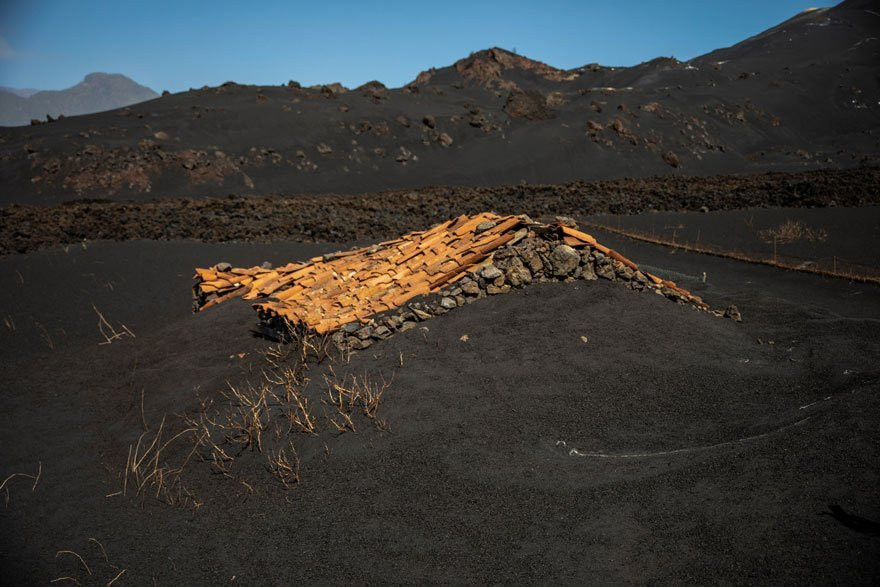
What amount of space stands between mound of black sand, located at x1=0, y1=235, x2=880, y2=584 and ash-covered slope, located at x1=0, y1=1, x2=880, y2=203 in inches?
893

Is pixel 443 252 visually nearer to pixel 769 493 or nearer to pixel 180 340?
pixel 180 340

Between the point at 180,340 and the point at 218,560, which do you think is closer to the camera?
the point at 218,560

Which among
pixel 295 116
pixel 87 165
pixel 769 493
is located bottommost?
pixel 769 493

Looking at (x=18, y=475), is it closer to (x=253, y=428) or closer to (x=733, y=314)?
(x=253, y=428)

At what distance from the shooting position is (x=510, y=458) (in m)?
4.44

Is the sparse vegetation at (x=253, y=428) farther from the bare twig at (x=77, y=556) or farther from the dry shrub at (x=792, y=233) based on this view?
the dry shrub at (x=792, y=233)

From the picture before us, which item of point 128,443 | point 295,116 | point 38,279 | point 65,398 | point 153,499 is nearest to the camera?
point 153,499

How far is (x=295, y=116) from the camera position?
3378cm

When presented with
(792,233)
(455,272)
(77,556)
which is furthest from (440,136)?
(77,556)

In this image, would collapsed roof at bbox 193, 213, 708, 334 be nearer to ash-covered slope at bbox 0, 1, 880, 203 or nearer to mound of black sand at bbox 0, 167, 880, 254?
mound of black sand at bbox 0, 167, 880, 254

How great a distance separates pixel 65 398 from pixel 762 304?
9.66m

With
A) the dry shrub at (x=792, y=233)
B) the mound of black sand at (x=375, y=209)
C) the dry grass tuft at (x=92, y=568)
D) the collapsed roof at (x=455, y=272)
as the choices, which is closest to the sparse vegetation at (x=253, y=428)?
the dry grass tuft at (x=92, y=568)

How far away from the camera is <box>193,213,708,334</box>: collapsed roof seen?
6.92 m

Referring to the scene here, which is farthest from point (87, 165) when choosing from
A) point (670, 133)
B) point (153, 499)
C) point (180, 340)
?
point (670, 133)
